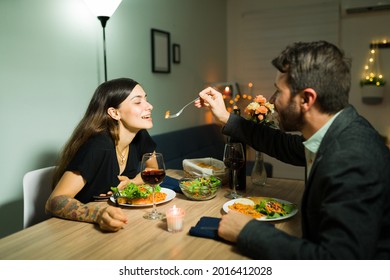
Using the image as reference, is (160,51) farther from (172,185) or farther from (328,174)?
(328,174)

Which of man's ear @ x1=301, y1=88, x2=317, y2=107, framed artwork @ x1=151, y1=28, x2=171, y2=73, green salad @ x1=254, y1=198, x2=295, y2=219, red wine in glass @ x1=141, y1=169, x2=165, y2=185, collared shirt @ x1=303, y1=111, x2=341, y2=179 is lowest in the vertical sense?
green salad @ x1=254, y1=198, x2=295, y2=219

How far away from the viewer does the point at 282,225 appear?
1213mm

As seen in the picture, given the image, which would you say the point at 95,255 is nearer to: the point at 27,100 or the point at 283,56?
the point at 283,56

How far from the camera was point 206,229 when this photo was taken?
3.70 ft

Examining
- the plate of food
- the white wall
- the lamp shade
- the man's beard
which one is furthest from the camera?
the lamp shade

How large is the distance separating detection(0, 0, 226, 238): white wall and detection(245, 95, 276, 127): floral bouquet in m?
1.42

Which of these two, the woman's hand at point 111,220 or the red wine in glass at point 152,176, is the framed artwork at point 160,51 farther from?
the woman's hand at point 111,220

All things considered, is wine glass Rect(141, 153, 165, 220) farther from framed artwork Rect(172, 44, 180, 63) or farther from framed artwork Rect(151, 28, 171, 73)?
framed artwork Rect(172, 44, 180, 63)

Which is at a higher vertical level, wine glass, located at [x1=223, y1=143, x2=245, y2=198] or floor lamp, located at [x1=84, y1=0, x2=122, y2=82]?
floor lamp, located at [x1=84, y1=0, x2=122, y2=82]

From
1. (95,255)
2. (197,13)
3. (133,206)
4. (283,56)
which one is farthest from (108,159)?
(197,13)

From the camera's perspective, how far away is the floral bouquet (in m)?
1.64

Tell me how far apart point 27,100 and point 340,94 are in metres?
1.88

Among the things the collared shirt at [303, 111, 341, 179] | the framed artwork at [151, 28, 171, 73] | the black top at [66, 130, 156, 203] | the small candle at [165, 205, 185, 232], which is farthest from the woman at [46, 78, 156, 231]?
the framed artwork at [151, 28, 171, 73]
